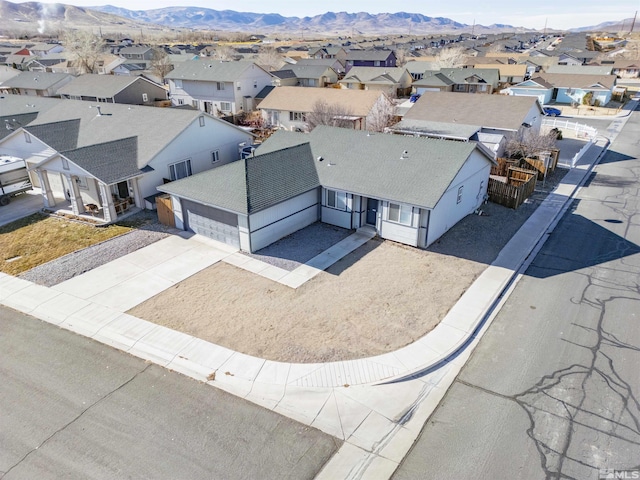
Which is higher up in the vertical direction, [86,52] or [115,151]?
[86,52]

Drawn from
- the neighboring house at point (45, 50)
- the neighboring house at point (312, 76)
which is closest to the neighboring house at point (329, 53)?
the neighboring house at point (312, 76)

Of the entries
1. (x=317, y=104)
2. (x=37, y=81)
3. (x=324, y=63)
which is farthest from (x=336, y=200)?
(x=324, y=63)

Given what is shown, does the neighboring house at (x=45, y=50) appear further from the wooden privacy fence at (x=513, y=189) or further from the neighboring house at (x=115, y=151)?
the wooden privacy fence at (x=513, y=189)

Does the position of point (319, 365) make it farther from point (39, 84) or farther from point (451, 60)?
point (451, 60)

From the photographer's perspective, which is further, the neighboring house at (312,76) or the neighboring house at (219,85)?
the neighboring house at (312,76)

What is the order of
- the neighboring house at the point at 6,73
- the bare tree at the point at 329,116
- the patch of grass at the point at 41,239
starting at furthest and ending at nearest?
the neighboring house at the point at 6,73, the bare tree at the point at 329,116, the patch of grass at the point at 41,239
